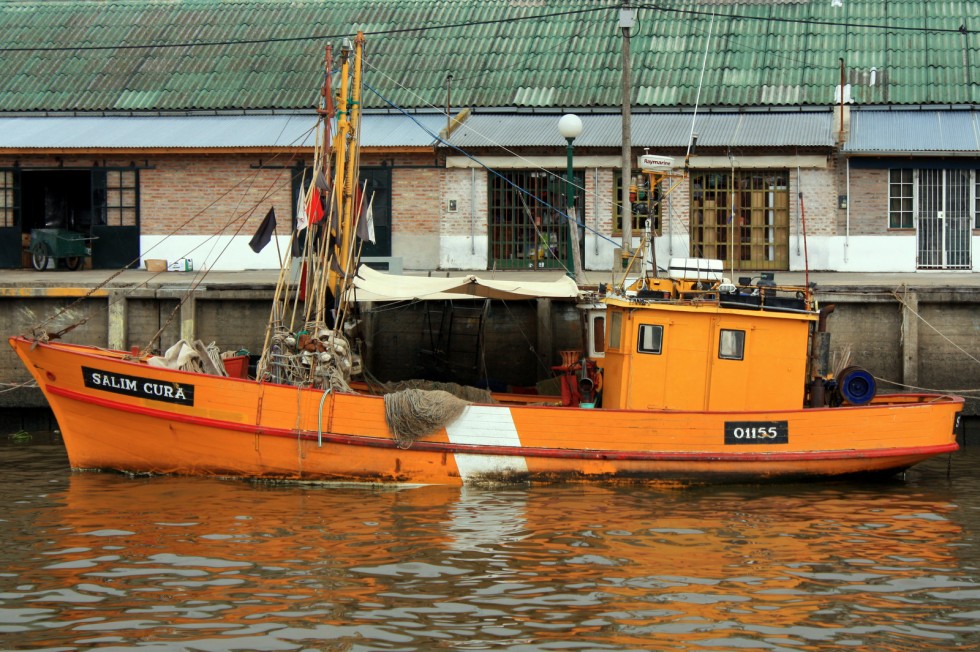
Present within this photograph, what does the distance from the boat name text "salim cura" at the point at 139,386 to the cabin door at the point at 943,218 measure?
1545 cm

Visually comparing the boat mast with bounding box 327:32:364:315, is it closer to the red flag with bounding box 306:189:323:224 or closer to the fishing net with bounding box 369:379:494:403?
the red flag with bounding box 306:189:323:224

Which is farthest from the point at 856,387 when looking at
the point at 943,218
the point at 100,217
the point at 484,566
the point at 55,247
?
the point at 100,217

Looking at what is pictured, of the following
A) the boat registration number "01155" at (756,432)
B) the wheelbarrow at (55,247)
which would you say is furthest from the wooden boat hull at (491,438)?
the wheelbarrow at (55,247)

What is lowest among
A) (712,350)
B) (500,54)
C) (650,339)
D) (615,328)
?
(712,350)

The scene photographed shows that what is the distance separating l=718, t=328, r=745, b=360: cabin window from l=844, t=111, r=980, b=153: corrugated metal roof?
33.5 feet

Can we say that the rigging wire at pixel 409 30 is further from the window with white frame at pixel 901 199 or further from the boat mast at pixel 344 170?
the boat mast at pixel 344 170

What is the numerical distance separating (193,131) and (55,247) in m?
3.68

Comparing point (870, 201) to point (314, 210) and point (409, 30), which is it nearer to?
point (409, 30)

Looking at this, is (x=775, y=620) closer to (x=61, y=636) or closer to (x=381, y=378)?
(x=61, y=636)

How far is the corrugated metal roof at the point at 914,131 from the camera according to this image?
2434 centimetres

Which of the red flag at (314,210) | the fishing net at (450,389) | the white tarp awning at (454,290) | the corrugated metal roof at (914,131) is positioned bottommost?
the fishing net at (450,389)

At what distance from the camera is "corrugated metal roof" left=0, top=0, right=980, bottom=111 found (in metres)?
26.7

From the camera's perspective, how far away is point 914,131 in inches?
986

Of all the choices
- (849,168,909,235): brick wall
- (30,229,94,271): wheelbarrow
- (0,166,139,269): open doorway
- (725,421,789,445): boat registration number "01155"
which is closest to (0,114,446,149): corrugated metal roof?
(0,166,139,269): open doorway
